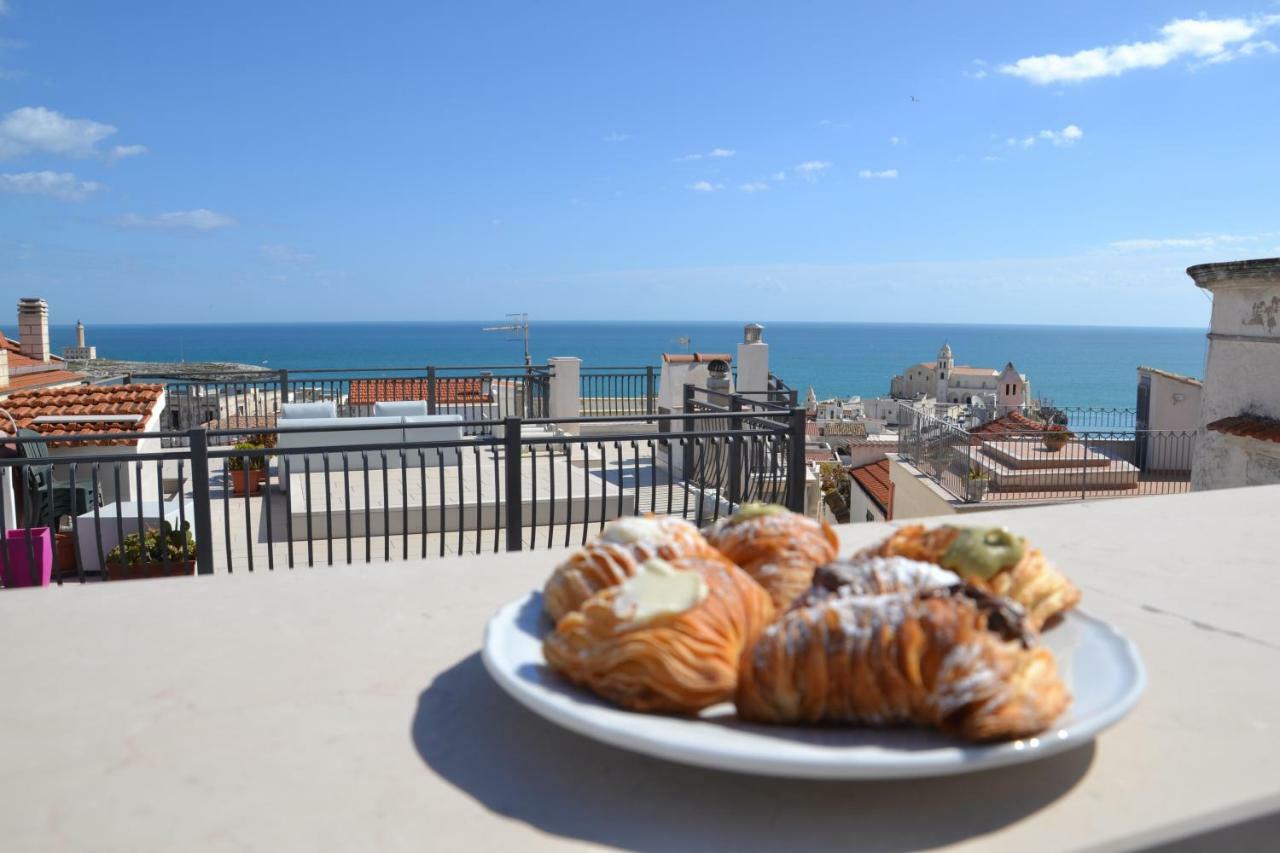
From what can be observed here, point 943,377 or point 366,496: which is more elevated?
point 366,496

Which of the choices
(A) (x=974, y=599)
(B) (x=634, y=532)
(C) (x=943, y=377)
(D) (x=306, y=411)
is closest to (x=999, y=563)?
(A) (x=974, y=599)

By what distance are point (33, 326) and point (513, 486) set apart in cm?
1815

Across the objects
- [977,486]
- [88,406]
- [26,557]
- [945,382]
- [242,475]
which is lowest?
[945,382]

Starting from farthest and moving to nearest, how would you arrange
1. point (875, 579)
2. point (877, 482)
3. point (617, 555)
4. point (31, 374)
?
point (877, 482), point (31, 374), point (617, 555), point (875, 579)

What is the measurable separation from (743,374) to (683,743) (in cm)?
1170

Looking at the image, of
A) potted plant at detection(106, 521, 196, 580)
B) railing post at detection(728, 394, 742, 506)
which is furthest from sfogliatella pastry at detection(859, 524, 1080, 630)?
potted plant at detection(106, 521, 196, 580)

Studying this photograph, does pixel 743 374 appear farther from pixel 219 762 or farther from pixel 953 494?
pixel 219 762

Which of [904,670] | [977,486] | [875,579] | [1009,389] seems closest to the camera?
[904,670]

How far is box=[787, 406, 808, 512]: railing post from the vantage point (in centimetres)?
528

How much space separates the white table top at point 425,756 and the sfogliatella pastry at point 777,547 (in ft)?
0.84

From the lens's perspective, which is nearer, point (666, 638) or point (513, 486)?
point (666, 638)

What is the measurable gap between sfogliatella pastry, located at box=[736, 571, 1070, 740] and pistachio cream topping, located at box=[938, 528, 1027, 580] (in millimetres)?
226

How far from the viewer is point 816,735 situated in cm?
93

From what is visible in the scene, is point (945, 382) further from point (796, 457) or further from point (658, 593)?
point (658, 593)
